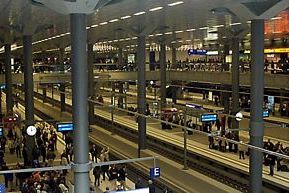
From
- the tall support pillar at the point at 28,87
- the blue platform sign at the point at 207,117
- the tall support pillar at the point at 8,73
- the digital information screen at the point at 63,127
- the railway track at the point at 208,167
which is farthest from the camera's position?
the tall support pillar at the point at 8,73

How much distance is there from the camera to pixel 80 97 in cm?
1143

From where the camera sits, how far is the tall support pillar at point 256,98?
16.0 meters

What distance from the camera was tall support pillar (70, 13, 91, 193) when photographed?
11.2 meters

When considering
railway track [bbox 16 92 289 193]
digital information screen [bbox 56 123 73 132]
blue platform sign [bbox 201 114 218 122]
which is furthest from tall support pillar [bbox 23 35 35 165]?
blue platform sign [bbox 201 114 218 122]

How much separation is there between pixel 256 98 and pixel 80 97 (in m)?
7.20

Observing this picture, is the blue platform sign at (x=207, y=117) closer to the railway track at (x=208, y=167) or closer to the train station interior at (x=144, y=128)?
the train station interior at (x=144, y=128)

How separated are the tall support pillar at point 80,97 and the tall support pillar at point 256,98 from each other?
6862 millimetres

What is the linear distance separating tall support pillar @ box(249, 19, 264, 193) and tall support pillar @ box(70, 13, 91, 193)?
22.5 ft

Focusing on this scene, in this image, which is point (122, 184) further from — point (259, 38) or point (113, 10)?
point (259, 38)

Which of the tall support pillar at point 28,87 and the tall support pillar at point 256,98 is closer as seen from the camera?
the tall support pillar at point 256,98

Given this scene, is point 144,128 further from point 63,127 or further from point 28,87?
point 28,87

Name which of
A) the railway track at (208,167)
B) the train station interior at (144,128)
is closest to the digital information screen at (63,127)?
the train station interior at (144,128)

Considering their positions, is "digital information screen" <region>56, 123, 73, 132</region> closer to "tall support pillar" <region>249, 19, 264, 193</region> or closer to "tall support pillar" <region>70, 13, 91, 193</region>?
"tall support pillar" <region>249, 19, 264, 193</region>

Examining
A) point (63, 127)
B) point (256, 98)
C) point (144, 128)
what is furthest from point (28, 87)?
point (256, 98)
